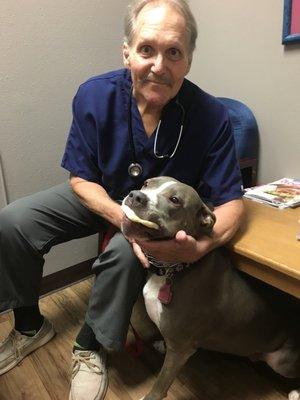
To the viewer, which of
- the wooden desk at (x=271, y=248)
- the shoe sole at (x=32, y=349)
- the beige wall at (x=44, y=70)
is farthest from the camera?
the beige wall at (x=44, y=70)

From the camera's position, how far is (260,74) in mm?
1726

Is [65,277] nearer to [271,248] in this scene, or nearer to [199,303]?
[199,303]

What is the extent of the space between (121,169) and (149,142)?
14cm

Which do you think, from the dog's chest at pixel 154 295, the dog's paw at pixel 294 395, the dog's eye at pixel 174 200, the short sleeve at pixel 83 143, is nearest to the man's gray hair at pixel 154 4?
the short sleeve at pixel 83 143

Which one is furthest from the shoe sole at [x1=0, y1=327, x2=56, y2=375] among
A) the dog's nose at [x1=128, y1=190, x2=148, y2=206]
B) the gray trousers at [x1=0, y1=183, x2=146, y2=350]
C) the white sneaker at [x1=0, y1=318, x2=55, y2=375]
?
the dog's nose at [x1=128, y1=190, x2=148, y2=206]

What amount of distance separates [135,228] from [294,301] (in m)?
0.65

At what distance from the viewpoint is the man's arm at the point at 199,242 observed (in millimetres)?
1040

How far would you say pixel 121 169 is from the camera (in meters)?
1.33

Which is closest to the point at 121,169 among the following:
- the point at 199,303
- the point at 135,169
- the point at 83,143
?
the point at 135,169

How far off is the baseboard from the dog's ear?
101 cm

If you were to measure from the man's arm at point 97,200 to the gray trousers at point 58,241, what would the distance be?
0.24ft

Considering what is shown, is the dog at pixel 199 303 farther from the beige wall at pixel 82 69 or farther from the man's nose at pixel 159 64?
the beige wall at pixel 82 69

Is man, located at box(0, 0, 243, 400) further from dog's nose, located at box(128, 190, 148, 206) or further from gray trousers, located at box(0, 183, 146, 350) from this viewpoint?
dog's nose, located at box(128, 190, 148, 206)

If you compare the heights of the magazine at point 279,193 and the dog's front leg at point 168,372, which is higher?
the magazine at point 279,193
